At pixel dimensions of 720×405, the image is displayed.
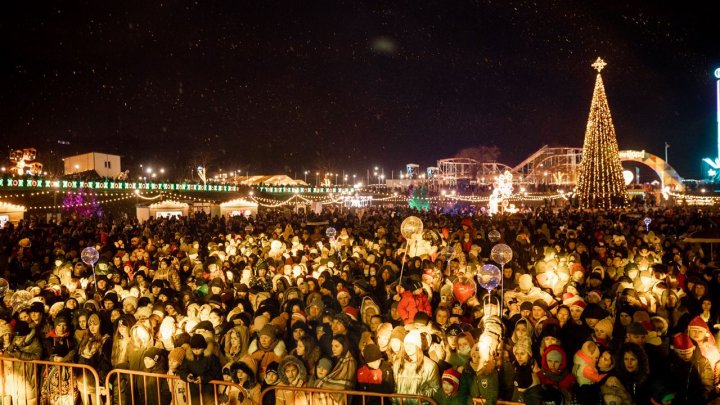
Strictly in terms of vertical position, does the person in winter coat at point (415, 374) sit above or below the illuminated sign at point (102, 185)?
below

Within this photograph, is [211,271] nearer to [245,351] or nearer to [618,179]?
[245,351]

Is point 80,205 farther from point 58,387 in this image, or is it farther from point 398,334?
point 398,334

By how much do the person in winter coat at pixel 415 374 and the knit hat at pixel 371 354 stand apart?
0.24 m

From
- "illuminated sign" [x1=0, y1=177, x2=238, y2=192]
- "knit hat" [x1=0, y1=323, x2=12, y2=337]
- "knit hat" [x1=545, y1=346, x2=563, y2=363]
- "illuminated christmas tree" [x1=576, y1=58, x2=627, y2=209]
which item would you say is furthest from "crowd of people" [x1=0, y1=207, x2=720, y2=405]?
"illuminated christmas tree" [x1=576, y1=58, x2=627, y2=209]

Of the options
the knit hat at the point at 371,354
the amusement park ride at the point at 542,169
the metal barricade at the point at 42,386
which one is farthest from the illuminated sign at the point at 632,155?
the metal barricade at the point at 42,386

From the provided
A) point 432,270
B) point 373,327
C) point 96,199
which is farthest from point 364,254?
point 96,199

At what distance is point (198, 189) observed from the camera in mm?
24297

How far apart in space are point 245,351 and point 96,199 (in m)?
19.5

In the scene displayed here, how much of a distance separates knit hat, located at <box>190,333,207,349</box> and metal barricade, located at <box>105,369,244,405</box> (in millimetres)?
329

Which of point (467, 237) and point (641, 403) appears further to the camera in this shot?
point (467, 237)

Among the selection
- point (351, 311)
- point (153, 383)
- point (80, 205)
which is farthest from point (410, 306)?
point (80, 205)

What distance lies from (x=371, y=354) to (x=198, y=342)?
5.55 ft

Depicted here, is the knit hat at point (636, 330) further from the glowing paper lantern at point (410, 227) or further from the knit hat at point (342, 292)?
the glowing paper lantern at point (410, 227)

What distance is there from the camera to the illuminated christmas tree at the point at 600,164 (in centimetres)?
2531
